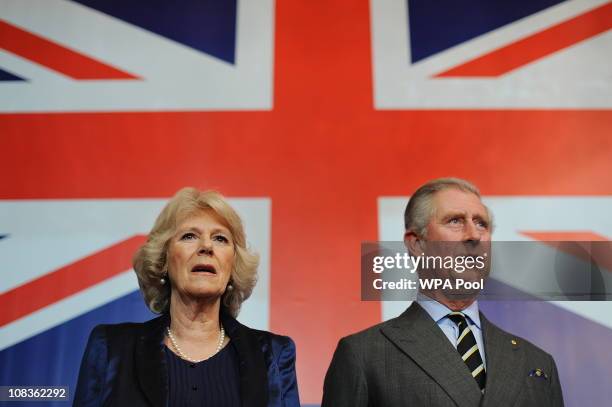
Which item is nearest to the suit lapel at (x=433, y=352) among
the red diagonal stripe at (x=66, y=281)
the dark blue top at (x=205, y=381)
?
the dark blue top at (x=205, y=381)

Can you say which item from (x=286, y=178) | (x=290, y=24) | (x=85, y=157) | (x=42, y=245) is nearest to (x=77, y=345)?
(x=42, y=245)

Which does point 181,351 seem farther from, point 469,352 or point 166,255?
point 469,352

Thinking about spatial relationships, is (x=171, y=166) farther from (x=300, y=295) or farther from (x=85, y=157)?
(x=300, y=295)

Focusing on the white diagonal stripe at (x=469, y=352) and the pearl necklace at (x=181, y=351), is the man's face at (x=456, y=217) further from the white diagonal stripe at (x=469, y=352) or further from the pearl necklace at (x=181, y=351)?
the pearl necklace at (x=181, y=351)

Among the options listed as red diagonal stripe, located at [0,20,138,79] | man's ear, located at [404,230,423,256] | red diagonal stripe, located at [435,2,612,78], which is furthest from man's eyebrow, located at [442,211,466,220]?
red diagonal stripe, located at [0,20,138,79]

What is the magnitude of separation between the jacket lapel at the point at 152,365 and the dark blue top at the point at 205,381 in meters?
0.02

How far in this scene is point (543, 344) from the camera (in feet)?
6.54

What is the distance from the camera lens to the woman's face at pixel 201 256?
5.31 feet

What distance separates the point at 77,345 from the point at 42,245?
1.07 ft

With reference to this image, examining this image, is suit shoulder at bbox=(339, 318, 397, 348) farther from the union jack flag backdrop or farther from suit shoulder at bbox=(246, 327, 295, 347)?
the union jack flag backdrop

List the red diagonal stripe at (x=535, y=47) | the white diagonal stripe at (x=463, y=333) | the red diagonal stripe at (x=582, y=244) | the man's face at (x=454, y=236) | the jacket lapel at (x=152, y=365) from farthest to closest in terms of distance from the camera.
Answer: the red diagonal stripe at (x=535, y=47), the red diagonal stripe at (x=582, y=244), the man's face at (x=454, y=236), the white diagonal stripe at (x=463, y=333), the jacket lapel at (x=152, y=365)

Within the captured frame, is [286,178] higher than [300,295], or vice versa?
[286,178]

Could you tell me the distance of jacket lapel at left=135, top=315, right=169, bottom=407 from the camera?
1455mm

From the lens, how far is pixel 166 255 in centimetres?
170
